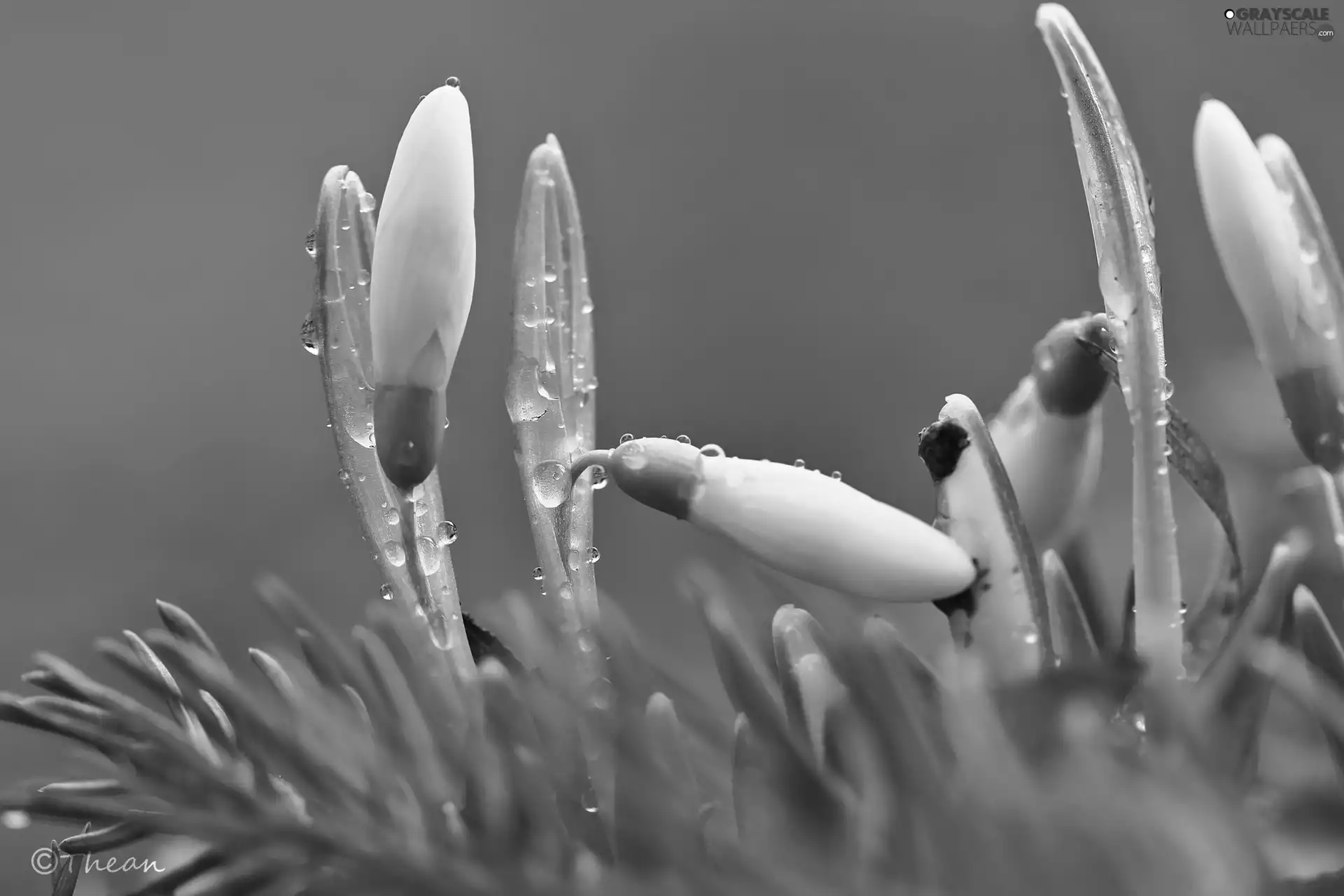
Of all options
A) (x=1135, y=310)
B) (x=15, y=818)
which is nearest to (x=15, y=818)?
(x=15, y=818)

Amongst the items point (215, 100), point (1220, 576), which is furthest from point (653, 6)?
point (1220, 576)

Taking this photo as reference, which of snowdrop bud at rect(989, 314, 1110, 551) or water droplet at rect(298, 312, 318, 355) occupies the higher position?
water droplet at rect(298, 312, 318, 355)

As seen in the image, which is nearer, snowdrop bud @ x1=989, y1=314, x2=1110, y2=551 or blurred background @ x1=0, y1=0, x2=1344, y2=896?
snowdrop bud @ x1=989, y1=314, x2=1110, y2=551

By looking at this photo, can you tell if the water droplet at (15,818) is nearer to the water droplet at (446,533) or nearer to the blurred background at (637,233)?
the water droplet at (446,533)

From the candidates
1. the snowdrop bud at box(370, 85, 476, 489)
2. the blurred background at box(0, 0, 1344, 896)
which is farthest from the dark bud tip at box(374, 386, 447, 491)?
the blurred background at box(0, 0, 1344, 896)

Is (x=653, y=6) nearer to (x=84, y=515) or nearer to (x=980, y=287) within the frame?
(x=980, y=287)

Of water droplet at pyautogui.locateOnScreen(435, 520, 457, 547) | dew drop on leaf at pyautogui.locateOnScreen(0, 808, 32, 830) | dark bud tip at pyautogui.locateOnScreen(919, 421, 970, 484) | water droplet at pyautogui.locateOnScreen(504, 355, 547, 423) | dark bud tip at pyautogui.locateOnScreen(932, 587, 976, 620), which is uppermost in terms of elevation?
water droplet at pyautogui.locateOnScreen(504, 355, 547, 423)

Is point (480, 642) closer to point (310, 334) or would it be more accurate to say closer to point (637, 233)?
point (310, 334)

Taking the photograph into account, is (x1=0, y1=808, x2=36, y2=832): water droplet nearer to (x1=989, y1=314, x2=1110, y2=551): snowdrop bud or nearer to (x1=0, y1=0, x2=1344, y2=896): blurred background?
(x1=989, y1=314, x2=1110, y2=551): snowdrop bud
